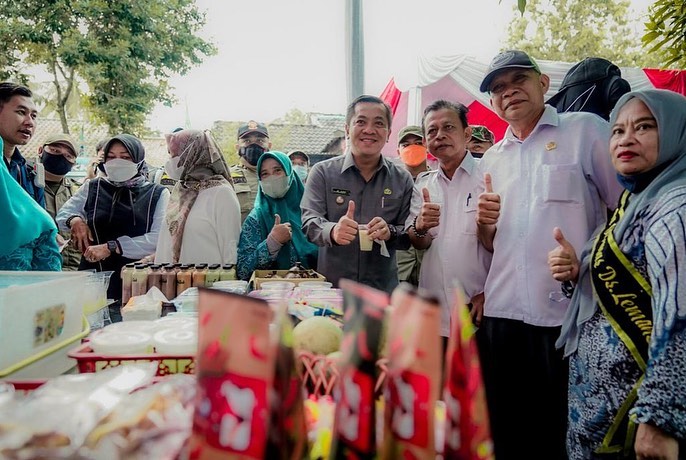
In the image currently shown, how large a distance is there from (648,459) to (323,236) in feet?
5.77

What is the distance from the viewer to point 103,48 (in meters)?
12.5

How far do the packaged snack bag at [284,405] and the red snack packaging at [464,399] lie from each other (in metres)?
0.21

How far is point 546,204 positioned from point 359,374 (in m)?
1.80

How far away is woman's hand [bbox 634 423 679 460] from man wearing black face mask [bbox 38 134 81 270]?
4.66m

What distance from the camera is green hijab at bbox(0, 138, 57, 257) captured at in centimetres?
196

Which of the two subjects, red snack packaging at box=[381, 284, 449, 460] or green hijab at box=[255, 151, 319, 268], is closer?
red snack packaging at box=[381, 284, 449, 460]

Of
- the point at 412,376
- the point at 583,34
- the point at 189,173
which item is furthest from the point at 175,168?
the point at 583,34

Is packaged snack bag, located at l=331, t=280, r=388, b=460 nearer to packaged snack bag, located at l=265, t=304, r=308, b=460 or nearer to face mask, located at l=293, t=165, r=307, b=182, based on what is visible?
packaged snack bag, located at l=265, t=304, r=308, b=460

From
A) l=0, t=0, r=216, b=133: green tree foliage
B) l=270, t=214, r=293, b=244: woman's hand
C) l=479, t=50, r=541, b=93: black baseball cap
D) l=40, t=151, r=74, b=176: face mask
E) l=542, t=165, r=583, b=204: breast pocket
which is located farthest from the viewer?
l=0, t=0, r=216, b=133: green tree foliage

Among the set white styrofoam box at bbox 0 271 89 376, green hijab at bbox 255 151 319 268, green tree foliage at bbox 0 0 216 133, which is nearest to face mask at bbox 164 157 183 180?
green hijab at bbox 255 151 319 268

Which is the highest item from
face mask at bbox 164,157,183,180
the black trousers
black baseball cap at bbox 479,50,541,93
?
black baseball cap at bbox 479,50,541,93

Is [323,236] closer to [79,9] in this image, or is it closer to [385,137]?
[385,137]

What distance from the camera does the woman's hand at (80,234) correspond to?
3.49 m

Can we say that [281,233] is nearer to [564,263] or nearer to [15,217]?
[15,217]
